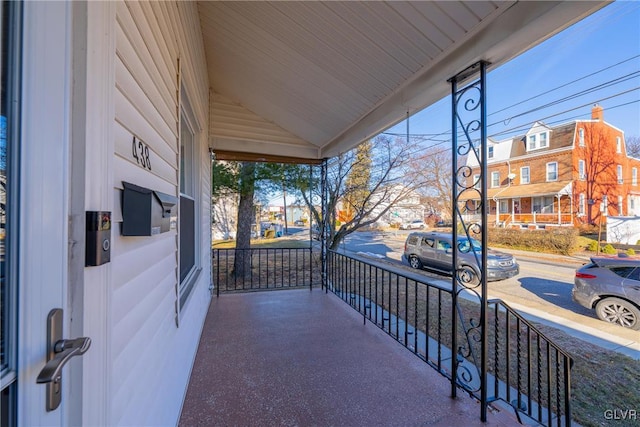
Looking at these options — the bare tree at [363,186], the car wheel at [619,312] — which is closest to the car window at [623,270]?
the car wheel at [619,312]

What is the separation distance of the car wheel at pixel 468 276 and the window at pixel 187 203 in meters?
1.95

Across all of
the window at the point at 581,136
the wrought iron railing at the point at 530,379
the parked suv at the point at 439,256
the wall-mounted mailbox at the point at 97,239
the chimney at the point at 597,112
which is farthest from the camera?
the parked suv at the point at 439,256

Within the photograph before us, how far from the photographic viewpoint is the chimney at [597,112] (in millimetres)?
2633

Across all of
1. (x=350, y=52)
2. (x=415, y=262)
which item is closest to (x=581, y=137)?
(x=350, y=52)

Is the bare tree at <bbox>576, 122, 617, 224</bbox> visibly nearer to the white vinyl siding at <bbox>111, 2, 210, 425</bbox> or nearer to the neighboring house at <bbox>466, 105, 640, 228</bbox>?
the neighboring house at <bbox>466, 105, 640, 228</bbox>

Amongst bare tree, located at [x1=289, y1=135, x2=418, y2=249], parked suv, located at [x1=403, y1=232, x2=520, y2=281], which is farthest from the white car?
bare tree, located at [x1=289, y1=135, x2=418, y2=249]

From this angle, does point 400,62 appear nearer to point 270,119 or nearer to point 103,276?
point 103,276

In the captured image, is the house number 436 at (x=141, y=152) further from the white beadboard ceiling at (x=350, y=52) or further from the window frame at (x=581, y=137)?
the window frame at (x=581, y=137)

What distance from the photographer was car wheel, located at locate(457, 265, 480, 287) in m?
1.74

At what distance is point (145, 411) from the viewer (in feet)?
3.50

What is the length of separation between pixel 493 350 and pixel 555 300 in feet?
7.14

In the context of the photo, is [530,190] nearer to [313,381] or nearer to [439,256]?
[439,256]

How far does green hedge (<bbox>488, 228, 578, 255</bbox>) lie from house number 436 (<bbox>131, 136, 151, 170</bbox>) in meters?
4.43

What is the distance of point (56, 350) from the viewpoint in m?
0.53
